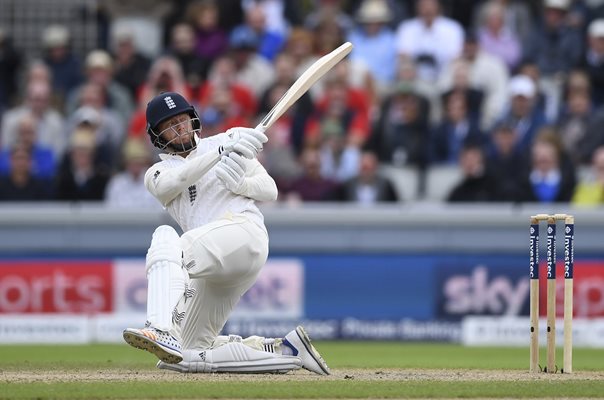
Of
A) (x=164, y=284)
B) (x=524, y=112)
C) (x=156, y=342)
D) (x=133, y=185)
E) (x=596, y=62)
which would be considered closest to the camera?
(x=156, y=342)

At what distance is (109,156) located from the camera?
14102 millimetres

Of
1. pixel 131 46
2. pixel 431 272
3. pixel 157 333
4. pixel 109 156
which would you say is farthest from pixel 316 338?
pixel 157 333

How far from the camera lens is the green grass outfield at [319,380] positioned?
6.65m

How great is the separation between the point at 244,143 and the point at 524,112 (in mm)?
6959

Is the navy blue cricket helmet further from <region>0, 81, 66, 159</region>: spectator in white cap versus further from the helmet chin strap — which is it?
<region>0, 81, 66, 159</region>: spectator in white cap

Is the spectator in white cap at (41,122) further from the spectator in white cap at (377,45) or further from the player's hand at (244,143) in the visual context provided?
the player's hand at (244,143)

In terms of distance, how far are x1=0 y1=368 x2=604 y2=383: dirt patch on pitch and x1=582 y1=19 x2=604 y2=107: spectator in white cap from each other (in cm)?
645

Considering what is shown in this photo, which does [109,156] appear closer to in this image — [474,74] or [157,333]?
[474,74]

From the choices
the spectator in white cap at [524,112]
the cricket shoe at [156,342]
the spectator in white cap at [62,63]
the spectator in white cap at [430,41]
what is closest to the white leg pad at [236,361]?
the cricket shoe at [156,342]

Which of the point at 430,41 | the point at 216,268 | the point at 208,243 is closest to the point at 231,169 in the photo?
the point at 208,243

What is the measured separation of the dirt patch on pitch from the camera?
742 cm

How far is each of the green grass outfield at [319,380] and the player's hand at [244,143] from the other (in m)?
1.21

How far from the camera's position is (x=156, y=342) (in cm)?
670

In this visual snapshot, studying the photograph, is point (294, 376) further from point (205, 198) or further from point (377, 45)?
point (377, 45)
